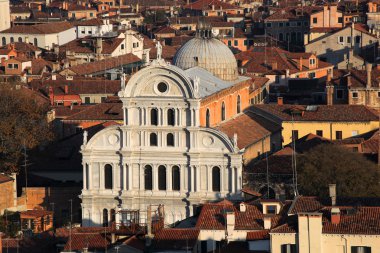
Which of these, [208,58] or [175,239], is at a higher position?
[208,58]

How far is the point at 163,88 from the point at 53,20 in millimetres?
60356

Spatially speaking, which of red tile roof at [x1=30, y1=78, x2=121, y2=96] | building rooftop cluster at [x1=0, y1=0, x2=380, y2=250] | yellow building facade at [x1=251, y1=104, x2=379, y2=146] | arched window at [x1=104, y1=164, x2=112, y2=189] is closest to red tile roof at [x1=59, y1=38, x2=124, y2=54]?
building rooftop cluster at [x1=0, y1=0, x2=380, y2=250]

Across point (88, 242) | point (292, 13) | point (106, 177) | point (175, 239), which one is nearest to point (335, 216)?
point (175, 239)

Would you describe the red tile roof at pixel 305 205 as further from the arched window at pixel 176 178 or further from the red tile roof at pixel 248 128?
the red tile roof at pixel 248 128

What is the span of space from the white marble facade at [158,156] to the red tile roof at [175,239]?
930 cm

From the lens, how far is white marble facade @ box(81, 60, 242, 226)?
1984 inches

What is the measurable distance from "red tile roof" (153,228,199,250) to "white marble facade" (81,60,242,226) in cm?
930

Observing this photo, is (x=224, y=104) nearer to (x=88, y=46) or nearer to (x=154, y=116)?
(x=154, y=116)

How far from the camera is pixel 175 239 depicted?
131 ft

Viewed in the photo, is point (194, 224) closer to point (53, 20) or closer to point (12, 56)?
point (12, 56)

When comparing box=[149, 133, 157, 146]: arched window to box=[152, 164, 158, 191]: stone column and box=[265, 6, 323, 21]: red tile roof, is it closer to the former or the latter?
box=[152, 164, 158, 191]: stone column

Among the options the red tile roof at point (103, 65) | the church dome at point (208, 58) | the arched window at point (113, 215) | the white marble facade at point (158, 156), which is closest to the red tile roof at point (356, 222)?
the arched window at point (113, 215)

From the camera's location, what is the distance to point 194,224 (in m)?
43.5

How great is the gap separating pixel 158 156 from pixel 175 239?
35.6ft
